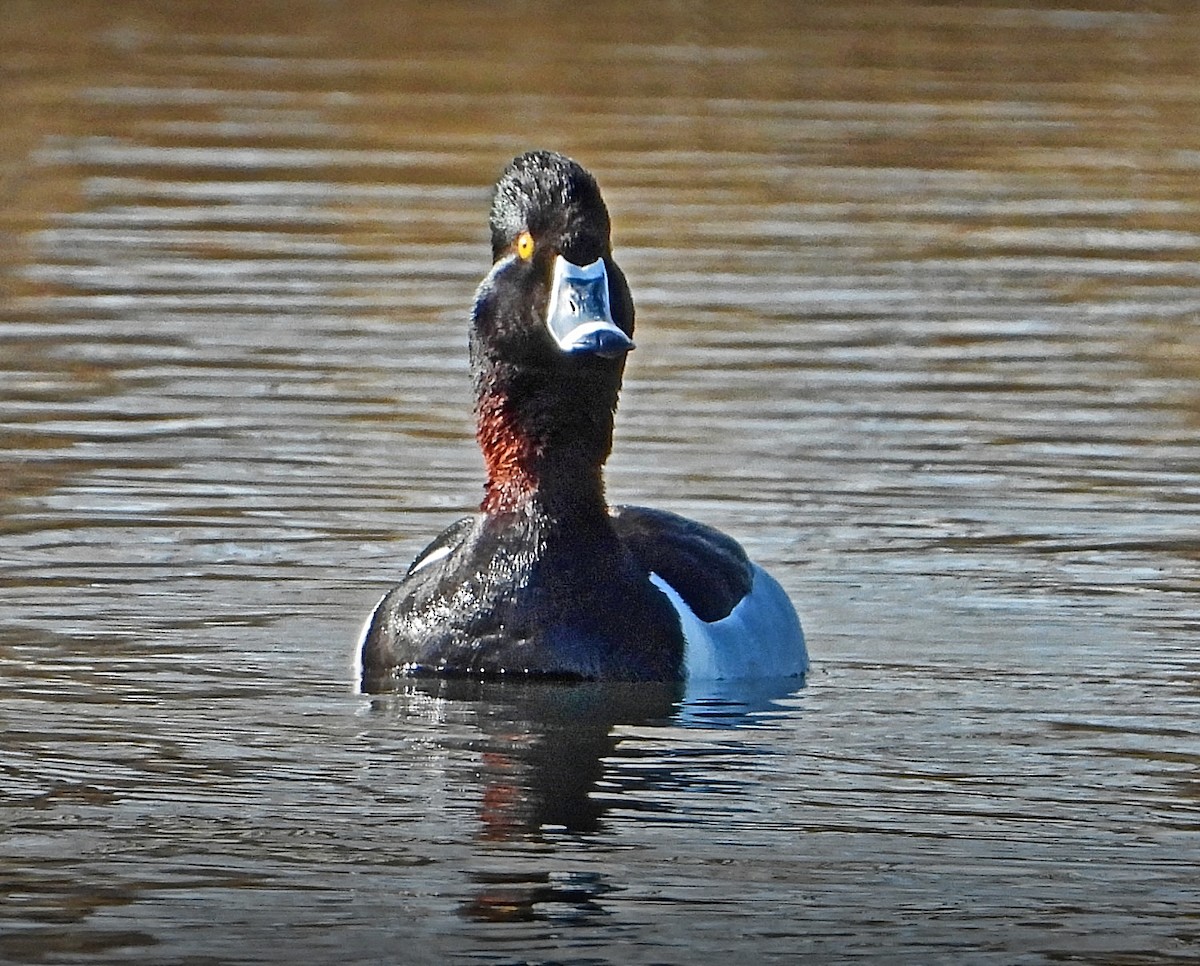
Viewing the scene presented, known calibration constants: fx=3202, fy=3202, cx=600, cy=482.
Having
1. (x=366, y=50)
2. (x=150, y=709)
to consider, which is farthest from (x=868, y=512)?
(x=366, y=50)

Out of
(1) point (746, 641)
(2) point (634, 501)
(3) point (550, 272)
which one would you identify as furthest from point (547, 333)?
(2) point (634, 501)

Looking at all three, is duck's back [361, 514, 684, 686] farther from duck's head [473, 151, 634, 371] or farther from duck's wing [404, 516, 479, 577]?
duck's head [473, 151, 634, 371]

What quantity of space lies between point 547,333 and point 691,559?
1.08 metres

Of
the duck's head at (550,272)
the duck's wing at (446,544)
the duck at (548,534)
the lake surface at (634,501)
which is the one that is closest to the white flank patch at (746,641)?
the duck at (548,534)

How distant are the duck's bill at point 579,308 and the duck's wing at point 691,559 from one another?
36.4 inches

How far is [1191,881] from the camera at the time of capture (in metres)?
8.48

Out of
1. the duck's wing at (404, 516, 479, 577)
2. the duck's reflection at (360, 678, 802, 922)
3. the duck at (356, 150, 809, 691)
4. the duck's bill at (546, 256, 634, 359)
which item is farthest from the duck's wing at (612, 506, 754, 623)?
the duck's bill at (546, 256, 634, 359)

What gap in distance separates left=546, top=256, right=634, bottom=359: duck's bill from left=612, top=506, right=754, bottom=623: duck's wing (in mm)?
926

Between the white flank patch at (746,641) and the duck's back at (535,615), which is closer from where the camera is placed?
the duck's back at (535,615)

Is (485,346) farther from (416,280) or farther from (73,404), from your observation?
(416,280)

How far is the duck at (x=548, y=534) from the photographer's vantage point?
1048cm

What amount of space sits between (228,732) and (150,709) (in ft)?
1.39

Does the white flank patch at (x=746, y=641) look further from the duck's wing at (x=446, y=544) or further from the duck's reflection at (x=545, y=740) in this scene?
the duck's wing at (x=446, y=544)

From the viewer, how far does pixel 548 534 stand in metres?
10.8
